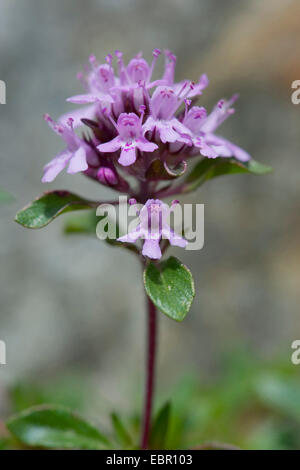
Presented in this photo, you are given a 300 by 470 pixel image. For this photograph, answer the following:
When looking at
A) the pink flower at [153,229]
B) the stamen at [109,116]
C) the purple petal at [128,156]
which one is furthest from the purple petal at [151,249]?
the stamen at [109,116]

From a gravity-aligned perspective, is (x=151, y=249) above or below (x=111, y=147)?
below

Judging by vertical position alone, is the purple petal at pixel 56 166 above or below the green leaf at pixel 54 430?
above

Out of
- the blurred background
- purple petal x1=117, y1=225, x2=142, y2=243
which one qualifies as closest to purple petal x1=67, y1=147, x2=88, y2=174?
purple petal x1=117, y1=225, x2=142, y2=243

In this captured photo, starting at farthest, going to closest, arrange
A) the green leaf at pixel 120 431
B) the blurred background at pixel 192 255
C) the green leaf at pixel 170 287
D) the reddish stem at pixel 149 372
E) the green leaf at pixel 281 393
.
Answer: the blurred background at pixel 192 255 → the green leaf at pixel 281 393 → the green leaf at pixel 120 431 → the reddish stem at pixel 149 372 → the green leaf at pixel 170 287

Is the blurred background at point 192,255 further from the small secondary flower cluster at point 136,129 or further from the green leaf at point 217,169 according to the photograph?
the small secondary flower cluster at point 136,129

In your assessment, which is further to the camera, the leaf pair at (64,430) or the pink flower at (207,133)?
the leaf pair at (64,430)

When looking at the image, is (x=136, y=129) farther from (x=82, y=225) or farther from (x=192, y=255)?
(x=192, y=255)

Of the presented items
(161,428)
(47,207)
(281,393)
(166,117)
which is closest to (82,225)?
(47,207)
